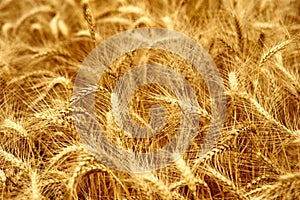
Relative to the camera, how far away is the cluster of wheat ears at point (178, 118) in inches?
51.2

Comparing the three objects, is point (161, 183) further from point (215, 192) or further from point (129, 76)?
point (129, 76)

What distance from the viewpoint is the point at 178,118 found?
149cm

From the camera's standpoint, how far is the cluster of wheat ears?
1.30m

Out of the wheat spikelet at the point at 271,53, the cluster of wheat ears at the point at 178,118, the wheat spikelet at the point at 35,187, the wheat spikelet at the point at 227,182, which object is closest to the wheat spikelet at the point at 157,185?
the cluster of wheat ears at the point at 178,118

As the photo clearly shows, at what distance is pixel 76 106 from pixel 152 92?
0.38 meters

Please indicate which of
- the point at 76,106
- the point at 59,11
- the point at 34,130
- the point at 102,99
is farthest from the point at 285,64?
the point at 59,11

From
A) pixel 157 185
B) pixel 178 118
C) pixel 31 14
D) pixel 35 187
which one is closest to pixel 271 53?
pixel 178 118

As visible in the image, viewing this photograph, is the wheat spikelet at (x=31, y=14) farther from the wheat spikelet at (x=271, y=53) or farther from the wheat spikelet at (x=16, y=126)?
the wheat spikelet at (x=271, y=53)

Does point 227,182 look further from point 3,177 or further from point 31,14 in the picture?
point 31,14

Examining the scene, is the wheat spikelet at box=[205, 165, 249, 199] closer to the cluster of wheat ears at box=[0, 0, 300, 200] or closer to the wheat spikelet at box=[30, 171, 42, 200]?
the cluster of wheat ears at box=[0, 0, 300, 200]

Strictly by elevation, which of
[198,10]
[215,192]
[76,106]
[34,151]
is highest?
[198,10]

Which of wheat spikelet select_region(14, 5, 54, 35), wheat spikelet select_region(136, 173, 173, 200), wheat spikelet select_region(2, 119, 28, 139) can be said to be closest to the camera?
wheat spikelet select_region(136, 173, 173, 200)

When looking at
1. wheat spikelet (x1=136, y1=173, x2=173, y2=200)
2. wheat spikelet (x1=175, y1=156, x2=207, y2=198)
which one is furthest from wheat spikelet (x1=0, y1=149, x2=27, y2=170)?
wheat spikelet (x1=175, y1=156, x2=207, y2=198)

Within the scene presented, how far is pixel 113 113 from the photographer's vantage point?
1.40m
